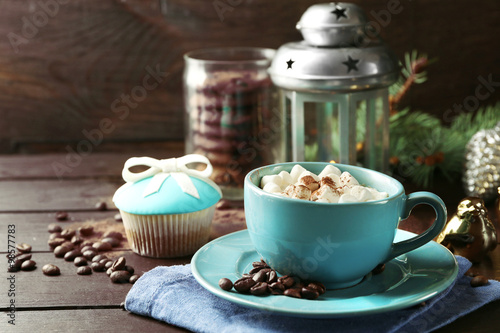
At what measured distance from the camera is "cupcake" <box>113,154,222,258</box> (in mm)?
843

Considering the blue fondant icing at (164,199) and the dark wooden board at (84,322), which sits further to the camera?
the blue fondant icing at (164,199)

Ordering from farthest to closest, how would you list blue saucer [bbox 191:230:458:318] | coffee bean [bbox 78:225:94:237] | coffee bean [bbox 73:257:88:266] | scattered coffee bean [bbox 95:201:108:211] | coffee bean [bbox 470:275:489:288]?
1. scattered coffee bean [bbox 95:201:108:211]
2. coffee bean [bbox 78:225:94:237]
3. coffee bean [bbox 73:257:88:266]
4. coffee bean [bbox 470:275:489:288]
5. blue saucer [bbox 191:230:458:318]

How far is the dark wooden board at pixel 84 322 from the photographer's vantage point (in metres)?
0.66

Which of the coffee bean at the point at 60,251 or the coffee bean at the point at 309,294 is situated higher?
the coffee bean at the point at 309,294

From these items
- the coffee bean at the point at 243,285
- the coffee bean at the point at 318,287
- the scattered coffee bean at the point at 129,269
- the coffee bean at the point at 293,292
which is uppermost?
the coffee bean at the point at 243,285

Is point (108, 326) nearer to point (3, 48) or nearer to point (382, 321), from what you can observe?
point (382, 321)

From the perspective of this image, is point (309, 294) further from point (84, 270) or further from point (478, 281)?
point (84, 270)

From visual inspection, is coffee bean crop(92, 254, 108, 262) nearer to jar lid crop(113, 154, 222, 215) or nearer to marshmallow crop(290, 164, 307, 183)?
jar lid crop(113, 154, 222, 215)

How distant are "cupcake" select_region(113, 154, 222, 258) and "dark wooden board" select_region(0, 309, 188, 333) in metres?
0.16

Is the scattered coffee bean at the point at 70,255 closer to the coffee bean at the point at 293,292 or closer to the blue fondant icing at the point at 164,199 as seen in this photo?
the blue fondant icing at the point at 164,199

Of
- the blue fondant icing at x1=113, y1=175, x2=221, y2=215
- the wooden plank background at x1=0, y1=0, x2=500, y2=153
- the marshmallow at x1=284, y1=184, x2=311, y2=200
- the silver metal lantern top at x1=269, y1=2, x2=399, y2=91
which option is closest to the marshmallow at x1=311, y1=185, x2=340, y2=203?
the marshmallow at x1=284, y1=184, x2=311, y2=200

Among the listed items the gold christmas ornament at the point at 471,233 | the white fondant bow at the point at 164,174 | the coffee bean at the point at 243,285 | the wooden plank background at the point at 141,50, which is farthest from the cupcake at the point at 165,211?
the wooden plank background at the point at 141,50

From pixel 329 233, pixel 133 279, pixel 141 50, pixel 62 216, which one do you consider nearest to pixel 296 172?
pixel 329 233

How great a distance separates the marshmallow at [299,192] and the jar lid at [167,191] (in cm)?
19
